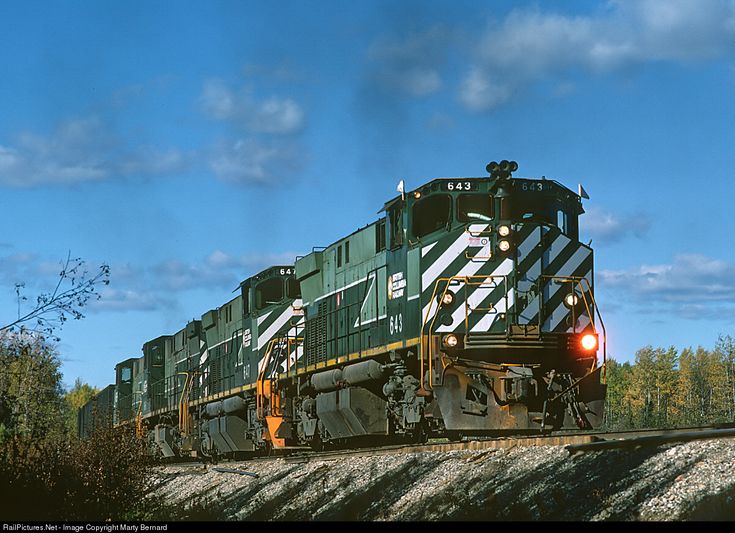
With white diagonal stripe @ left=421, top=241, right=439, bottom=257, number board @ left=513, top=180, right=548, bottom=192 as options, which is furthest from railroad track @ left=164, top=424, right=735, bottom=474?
number board @ left=513, top=180, right=548, bottom=192

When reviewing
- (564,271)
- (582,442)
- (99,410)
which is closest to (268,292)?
(99,410)

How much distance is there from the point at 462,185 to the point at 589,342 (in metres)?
3.05

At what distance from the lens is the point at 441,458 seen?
40.9 feet

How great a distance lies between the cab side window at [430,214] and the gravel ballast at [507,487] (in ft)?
12.6

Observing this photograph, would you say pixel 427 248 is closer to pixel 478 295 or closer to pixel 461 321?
pixel 478 295

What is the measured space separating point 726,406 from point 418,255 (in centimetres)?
8066

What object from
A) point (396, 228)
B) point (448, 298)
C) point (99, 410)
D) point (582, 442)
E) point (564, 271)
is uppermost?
point (396, 228)

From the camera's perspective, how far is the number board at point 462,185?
1559cm

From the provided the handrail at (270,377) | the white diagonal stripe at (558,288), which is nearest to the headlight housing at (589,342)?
the white diagonal stripe at (558,288)

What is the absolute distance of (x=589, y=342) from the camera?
14938 millimetres

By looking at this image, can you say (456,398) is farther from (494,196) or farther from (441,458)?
(494,196)

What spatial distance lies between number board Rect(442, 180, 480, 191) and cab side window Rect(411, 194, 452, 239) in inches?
6.7
